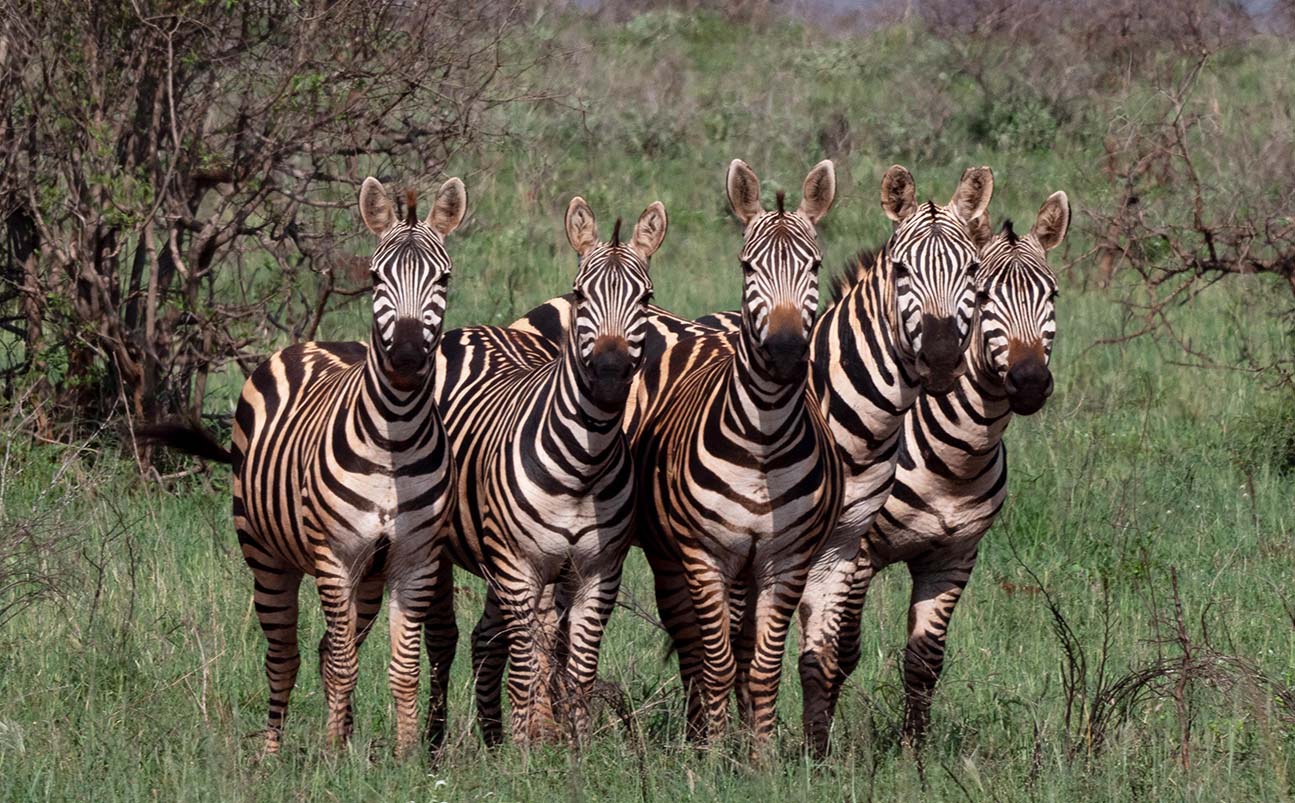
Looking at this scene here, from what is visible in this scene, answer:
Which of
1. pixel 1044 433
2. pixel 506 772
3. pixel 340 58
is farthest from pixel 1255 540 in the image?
pixel 340 58

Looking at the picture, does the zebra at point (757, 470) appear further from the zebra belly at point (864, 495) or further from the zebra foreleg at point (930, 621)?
the zebra foreleg at point (930, 621)

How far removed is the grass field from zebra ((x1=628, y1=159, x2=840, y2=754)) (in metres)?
0.33

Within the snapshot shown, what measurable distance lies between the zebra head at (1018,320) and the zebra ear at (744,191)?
78 cm

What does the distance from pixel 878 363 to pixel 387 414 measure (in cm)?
158

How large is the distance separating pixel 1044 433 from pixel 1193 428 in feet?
3.24

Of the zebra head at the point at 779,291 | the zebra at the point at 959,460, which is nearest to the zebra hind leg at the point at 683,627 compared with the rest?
the zebra at the point at 959,460

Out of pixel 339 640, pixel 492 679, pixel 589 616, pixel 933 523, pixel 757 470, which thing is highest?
pixel 757 470

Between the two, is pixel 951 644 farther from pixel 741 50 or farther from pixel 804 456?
pixel 741 50

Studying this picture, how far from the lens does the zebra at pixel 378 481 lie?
492cm

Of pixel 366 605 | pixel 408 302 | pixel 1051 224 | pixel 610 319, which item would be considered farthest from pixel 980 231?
pixel 366 605

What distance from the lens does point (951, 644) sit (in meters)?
6.71

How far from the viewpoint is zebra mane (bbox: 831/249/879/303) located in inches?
231

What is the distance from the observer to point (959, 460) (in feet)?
17.8

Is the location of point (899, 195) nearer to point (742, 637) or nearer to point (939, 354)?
point (939, 354)
